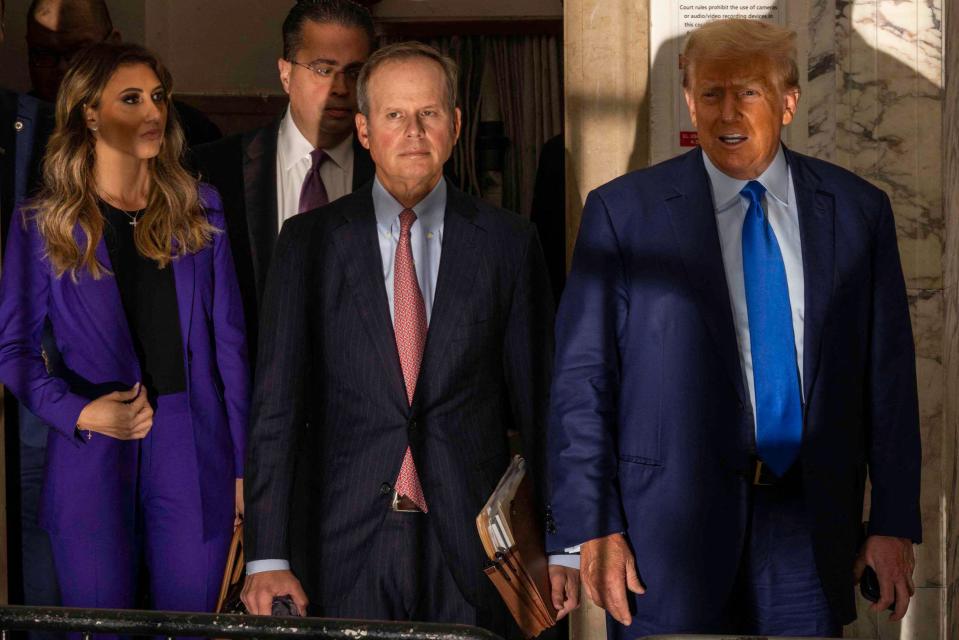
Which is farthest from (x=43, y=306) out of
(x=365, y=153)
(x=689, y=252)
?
(x=689, y=252)

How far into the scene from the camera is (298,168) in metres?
4.05

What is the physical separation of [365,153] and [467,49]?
3.33m

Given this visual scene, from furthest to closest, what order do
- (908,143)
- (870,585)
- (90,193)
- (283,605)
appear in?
(908,143) → (90,193) → (283,605) → (870,585)

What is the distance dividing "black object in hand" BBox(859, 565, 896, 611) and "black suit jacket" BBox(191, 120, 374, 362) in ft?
5.63

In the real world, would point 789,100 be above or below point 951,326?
above

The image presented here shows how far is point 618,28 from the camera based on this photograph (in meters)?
4.30

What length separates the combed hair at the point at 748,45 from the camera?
10.6 ft

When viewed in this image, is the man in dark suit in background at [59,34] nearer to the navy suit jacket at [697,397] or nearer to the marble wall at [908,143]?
the navy suit jacket at [697,397]

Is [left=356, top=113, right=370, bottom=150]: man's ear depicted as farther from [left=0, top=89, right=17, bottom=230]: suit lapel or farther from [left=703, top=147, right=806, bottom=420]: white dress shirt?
[left=0, top=89, right=17, bottom=230]: suit lapel

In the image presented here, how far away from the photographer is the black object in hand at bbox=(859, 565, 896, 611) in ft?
10.5

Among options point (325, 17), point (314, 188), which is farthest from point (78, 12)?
point (314, 188)

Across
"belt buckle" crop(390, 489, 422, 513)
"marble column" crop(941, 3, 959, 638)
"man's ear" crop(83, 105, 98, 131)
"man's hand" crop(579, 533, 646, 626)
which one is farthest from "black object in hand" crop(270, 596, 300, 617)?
"marble column" crop(941, 3, 959, 638)

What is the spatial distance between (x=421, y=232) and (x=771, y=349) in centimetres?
89

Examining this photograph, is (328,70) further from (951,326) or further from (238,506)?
(951,326)
